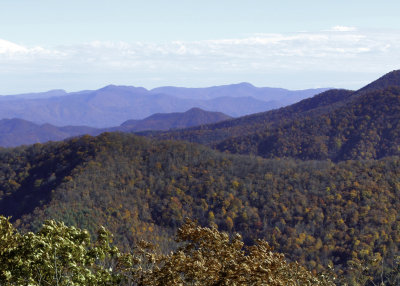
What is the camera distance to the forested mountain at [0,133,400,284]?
315 ft

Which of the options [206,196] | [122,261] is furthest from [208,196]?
[122,261]

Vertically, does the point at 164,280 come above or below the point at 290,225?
above

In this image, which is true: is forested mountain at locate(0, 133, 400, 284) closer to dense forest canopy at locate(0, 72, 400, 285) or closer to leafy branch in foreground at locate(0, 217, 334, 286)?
dense forest canopy at locate(0, 72, 400, 285)

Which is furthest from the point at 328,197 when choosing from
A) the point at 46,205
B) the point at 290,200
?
the point at 46,205

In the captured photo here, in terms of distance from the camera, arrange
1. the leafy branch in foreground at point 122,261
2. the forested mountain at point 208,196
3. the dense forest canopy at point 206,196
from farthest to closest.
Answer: the forested mountain at point 208,196 → the dense forest canopy at point 206,196 → the leafy branch in foreground at point 122,261

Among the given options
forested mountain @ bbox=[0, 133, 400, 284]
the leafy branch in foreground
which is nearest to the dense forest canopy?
forested mountain @ bbox=[0, 133, 400, 284]

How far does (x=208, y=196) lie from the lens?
120250 mm

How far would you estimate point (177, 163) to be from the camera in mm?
139875

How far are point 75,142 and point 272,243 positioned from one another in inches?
3439

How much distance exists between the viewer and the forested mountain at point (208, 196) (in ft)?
315

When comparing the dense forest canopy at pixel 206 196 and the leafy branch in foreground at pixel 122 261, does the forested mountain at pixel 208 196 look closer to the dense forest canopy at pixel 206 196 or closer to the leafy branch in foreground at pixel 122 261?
the dense forest canopy at pixel 206 196

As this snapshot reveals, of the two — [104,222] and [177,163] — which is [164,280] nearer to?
[104,222]

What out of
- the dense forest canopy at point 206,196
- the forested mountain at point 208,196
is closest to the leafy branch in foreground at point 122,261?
the dense forest canopy at point 206,196

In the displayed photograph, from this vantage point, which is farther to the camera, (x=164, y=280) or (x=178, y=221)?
(x=178, y=221)
